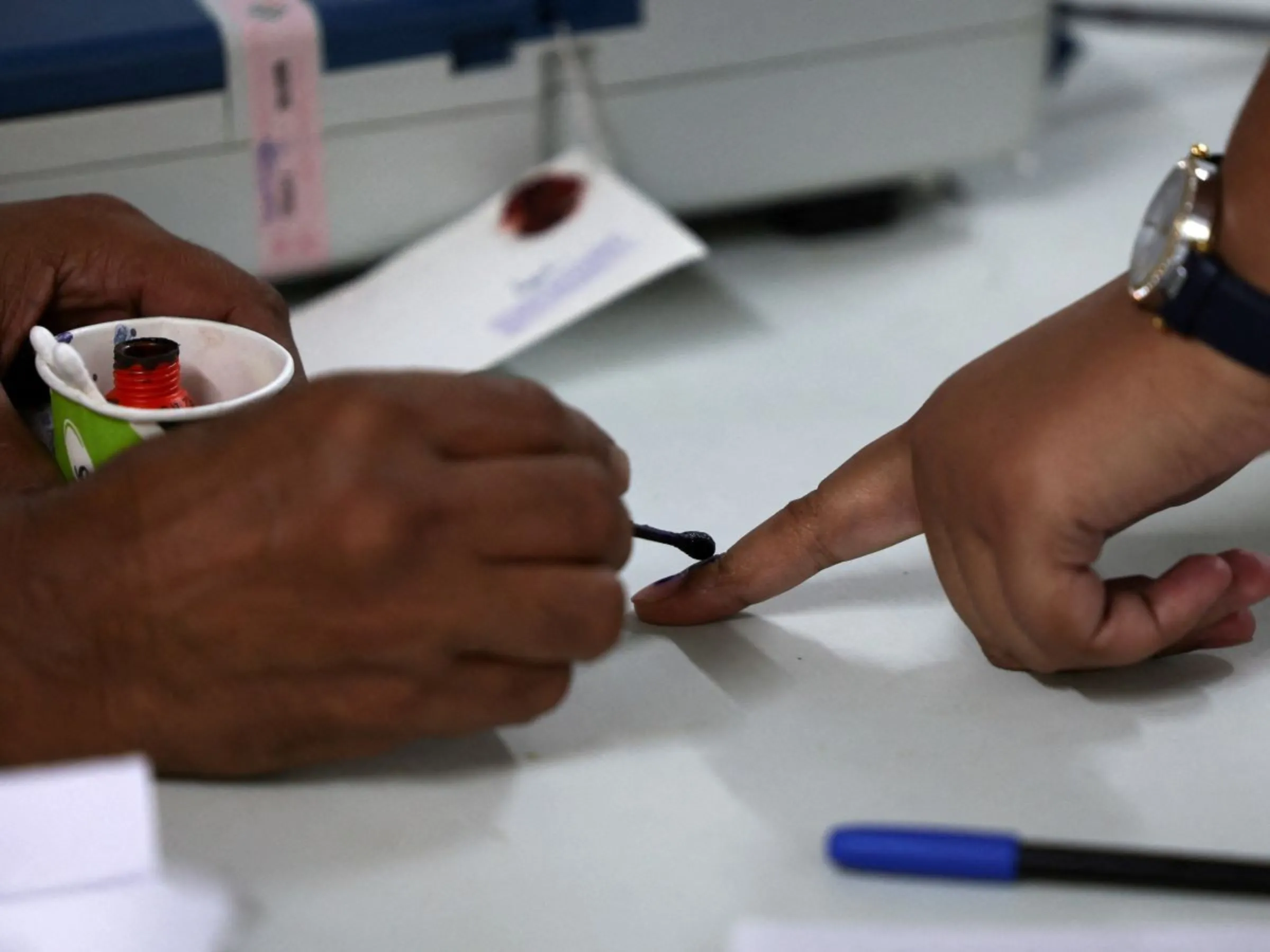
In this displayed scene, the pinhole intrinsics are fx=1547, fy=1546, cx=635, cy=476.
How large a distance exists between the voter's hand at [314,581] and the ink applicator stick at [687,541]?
0.14 meters

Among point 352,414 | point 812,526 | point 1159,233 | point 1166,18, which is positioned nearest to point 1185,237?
point 1159,233

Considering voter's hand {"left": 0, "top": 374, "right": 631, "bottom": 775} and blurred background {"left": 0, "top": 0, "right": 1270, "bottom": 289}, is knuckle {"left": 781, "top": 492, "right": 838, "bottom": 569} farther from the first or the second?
blurred background {"left": 0, "top": 0, "right": 1270, "bottom": 289}

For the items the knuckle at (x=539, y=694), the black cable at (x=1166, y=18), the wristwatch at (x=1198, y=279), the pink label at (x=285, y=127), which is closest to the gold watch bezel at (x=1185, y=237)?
the wristwatch at (x=1198, y=279)

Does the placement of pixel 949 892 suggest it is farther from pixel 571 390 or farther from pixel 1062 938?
pixel 571 390

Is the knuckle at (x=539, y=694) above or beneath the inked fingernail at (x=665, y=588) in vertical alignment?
above

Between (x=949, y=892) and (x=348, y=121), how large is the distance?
555 millimetres

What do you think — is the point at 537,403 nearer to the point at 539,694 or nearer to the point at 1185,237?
the point at 539,694

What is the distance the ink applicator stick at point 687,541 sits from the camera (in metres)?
0.65

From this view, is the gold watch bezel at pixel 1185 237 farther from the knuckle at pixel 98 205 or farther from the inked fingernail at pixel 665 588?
the knuckle at pixel 98 205

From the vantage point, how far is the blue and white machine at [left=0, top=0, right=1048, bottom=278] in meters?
0.79

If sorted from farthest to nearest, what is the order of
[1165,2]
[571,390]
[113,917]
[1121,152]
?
[1165,2]
[1121,152]
[571,390]
[113,917]

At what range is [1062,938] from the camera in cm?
46

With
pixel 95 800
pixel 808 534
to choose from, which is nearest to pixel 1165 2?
pixel 808 534

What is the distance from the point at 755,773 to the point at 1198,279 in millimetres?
226
